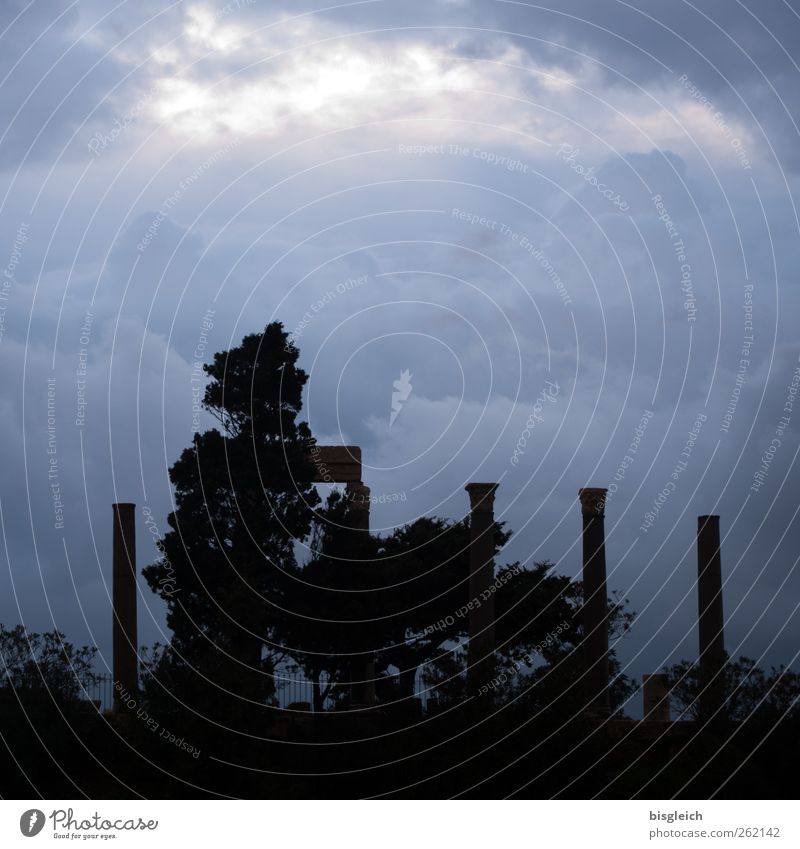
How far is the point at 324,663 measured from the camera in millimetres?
28719

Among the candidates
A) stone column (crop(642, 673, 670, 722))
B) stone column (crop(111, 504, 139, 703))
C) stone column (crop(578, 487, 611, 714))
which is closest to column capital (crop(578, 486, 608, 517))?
stone column (crop(578, 487, 611, 714))

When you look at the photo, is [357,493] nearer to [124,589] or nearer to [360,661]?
[360,661]

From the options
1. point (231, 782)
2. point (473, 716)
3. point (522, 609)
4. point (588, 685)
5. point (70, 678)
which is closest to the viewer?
point (231, 782)

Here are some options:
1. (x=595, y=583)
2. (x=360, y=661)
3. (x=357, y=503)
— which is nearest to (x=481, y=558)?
(x=595, y=583)

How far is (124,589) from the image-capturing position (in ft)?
85.5

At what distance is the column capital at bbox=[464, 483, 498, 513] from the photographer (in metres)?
28.0

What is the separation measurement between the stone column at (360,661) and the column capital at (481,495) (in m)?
3.90

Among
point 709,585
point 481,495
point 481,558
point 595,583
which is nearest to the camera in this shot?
point 709,585

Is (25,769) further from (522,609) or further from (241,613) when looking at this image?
(522,609)

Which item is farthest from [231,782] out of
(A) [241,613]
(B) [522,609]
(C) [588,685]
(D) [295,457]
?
(B) [522,609]

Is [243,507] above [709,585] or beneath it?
above

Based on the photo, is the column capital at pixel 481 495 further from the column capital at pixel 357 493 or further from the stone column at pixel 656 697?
the stone column at pixel 656 697

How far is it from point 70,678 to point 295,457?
8.77 meters

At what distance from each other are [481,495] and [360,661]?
533 centimetres
